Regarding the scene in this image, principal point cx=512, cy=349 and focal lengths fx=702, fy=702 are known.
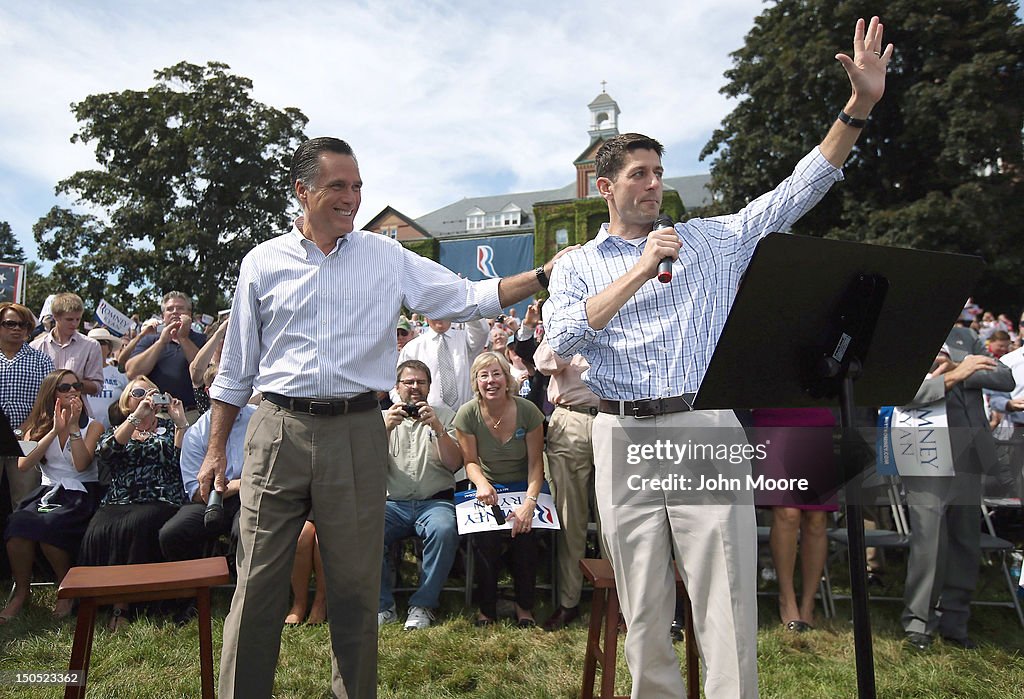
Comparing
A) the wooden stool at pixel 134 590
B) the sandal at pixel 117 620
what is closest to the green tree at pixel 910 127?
the sandal at pixel 117 620

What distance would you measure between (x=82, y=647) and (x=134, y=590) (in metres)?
0.27

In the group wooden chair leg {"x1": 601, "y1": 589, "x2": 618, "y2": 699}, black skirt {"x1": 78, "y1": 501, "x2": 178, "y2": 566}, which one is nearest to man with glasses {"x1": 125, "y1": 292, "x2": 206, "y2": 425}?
black skirt {"x1": 78, "y1": 501, "x2": 178, "y2": 566}

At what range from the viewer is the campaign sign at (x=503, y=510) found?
191 inches

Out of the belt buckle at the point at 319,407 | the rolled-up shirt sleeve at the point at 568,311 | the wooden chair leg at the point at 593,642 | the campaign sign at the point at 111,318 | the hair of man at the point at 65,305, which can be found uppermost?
the campaign sign at the point at 111,318

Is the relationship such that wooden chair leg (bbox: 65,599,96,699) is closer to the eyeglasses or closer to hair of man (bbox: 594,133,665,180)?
hair of man (bbox: 594,133,665,180)

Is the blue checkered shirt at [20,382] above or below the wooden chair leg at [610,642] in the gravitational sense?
above

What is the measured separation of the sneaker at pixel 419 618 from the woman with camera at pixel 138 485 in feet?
6.02

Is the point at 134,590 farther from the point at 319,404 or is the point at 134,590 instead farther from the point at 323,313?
the point at 323,313

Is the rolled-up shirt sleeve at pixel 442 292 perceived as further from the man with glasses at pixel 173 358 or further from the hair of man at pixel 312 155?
the man with glasses at pixel 173 358

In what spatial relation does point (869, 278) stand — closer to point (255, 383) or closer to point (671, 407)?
point (671, 407)

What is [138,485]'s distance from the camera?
5121mm

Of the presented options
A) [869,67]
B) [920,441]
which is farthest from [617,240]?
[920,441]

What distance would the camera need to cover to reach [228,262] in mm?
28844

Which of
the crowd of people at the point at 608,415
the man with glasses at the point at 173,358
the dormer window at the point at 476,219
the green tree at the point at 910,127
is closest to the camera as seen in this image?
the crowd of people at the point at 608,415
